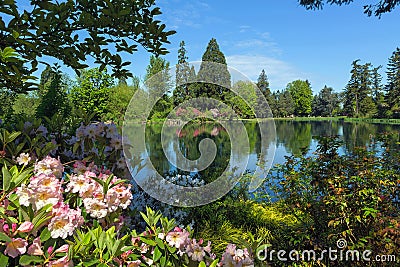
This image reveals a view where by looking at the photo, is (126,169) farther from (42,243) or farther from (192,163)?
(192,163)

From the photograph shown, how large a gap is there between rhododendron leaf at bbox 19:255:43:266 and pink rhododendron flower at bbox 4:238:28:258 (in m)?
0.03

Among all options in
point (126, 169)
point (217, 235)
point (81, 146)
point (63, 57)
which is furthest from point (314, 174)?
point (63, 57)

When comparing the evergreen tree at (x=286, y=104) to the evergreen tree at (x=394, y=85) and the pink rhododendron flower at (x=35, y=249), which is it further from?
the pink rhododendron flower at (x=35, y=249)

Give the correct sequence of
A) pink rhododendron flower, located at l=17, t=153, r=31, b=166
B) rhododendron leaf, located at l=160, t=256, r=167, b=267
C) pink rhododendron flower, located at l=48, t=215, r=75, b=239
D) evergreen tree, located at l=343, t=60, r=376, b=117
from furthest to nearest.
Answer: evergreen tree, located at l=343, t=60, r=376, b=117 < pink rhododendron flower, located at l=17, t=153, r=31, b=166 < rhododendron leaf, located at l=160, t=256, r=167, b=267 < pink rhododendron flower, located at l=48, t=215, r=75, b=239

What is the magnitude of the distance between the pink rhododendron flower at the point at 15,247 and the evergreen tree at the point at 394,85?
39.5 m

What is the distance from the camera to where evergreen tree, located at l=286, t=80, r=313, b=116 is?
55.6 m

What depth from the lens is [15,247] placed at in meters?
0.77

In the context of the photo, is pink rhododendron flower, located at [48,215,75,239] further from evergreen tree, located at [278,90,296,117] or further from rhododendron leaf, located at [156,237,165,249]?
evergreen tree, located at [278,90,296,117]

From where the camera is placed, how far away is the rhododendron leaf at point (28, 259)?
29.0 inches

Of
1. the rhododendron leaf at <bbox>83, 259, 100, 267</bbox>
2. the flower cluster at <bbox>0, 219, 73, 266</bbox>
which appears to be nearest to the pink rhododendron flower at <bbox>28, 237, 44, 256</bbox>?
the flower cluster at <bbox>0, 219, 73, 266</bbox>

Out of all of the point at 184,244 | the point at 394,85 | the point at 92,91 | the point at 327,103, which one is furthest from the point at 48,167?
the point at 327,103

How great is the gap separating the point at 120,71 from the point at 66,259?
1189mm

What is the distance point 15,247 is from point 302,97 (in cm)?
5936

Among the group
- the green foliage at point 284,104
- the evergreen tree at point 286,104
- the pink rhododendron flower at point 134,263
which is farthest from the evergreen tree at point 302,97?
the pink rhododendron flower at point 134,263
